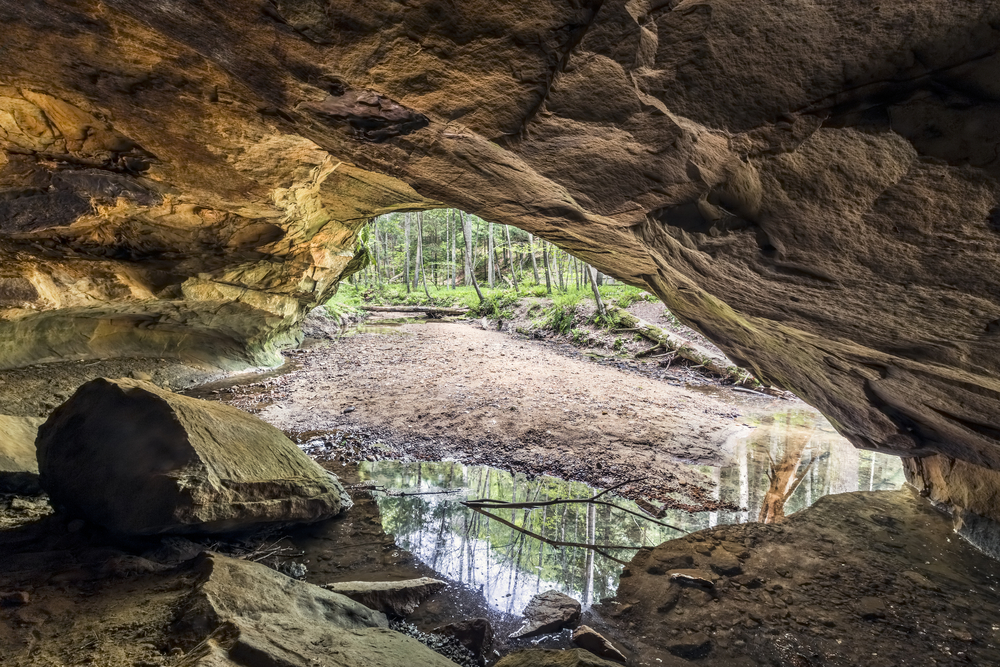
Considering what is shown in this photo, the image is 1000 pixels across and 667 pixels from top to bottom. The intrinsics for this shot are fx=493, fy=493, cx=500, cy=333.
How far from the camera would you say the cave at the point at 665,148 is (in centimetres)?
221

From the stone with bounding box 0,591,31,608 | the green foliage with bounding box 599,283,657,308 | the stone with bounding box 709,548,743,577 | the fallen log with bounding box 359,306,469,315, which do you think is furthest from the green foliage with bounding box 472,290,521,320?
the stone with bounding box 0,591,31,608

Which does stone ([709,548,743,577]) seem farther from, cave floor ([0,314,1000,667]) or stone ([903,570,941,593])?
stone ([903,570,941,593])

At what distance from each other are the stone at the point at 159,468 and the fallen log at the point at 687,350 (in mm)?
10357

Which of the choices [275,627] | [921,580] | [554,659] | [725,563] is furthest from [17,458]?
[921,580]

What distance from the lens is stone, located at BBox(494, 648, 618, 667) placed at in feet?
9.87

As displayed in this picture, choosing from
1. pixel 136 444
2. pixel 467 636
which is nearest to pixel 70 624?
pixel 136 444

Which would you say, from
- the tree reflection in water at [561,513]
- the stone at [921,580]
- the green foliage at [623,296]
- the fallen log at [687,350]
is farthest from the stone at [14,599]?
the green foliage at [623,296]

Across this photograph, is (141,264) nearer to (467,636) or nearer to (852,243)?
(467,636)

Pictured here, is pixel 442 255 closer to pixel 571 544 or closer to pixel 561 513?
pixel 561 513

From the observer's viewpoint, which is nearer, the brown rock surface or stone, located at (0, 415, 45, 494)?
the brown rock surface

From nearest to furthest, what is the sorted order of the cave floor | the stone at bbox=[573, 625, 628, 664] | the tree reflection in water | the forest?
the cave floor
the stone at bbox=[573, 625, 628, 664]
the tree reflection in water
the forest

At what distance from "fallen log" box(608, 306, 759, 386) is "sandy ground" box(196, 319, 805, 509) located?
1.66 ft

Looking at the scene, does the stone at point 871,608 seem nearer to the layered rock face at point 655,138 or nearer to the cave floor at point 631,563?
the cave floor at point 631,563

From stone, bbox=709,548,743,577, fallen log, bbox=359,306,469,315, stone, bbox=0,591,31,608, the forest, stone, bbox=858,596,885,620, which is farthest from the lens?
the forest
